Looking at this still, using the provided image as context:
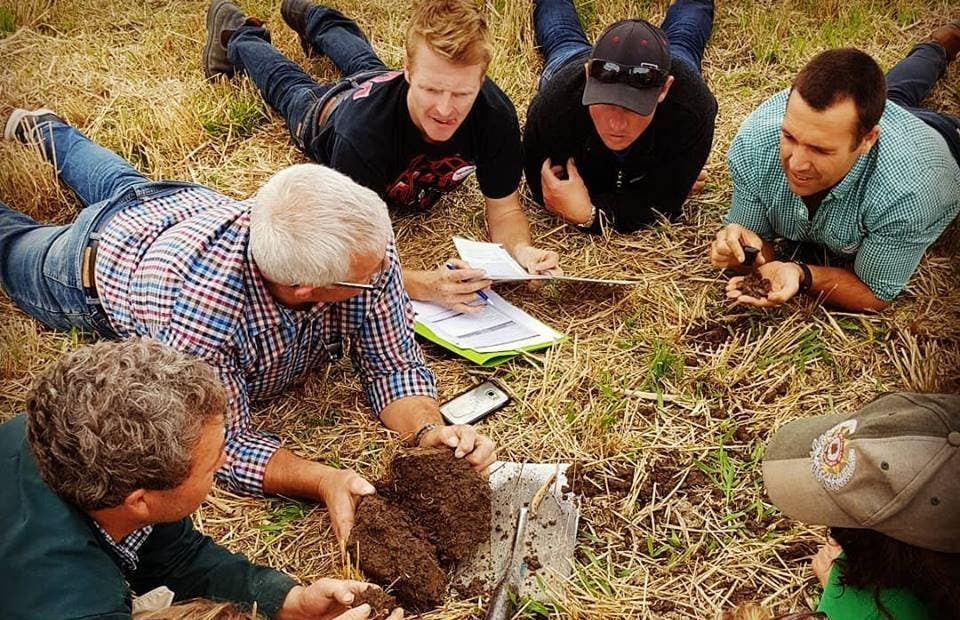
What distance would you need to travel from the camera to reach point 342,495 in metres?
2.97

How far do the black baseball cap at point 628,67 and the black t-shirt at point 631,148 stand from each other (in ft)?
0.91

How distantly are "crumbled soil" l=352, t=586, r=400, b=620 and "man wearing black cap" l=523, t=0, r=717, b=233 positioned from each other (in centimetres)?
250

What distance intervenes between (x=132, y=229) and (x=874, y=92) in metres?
3.03

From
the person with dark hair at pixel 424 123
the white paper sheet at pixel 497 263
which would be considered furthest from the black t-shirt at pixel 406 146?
the white paper sheet at pixel 497 263

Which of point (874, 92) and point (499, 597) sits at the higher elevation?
point (874, 92)

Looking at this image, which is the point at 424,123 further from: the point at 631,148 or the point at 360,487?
the point at 360,487

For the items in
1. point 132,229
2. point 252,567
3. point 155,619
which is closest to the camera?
point 155,619

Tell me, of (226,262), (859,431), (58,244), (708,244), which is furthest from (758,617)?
(58,244)

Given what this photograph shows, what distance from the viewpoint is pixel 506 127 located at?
425 centimetres

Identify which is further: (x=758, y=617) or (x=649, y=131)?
(x=649, y=131)

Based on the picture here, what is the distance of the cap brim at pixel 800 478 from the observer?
222 centimetres

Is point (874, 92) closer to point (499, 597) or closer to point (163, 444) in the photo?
point (499, 597)

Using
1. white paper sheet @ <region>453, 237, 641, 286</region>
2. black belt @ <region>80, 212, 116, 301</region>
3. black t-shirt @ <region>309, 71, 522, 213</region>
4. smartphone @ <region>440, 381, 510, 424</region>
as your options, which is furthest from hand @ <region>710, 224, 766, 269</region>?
black belt @ <region>80, 212, 116, 301</region>

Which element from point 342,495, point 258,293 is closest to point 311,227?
point 258,293
